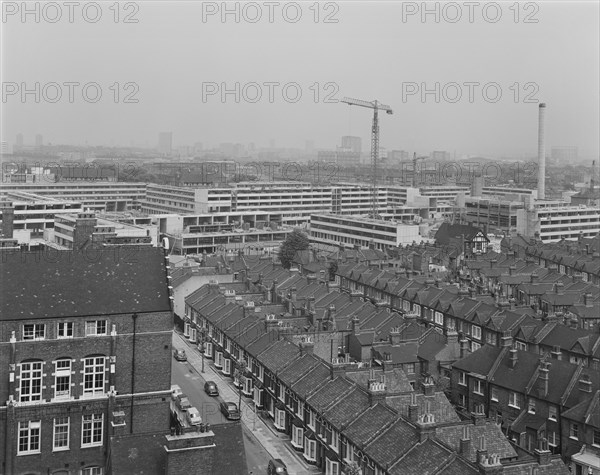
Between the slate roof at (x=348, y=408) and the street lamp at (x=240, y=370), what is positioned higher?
the slate roof at (x=348, y=408)

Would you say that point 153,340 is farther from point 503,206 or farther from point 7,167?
point 7,167

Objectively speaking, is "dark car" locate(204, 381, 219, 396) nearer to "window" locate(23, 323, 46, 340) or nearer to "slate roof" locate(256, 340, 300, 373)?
"slate roof" locate(256, 340, 300, 373)

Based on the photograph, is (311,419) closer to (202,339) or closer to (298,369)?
(298,369)

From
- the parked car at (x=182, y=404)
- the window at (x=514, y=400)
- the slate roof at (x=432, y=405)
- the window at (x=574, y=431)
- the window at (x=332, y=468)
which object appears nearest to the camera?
the window at (x=332, y=468)

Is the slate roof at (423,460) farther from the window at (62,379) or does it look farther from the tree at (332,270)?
the tree at (332,270)

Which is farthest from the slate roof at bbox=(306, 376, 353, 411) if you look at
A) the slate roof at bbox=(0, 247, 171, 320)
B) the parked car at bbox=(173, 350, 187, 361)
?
the parked car at bbox=(173, 350, 187, 361)

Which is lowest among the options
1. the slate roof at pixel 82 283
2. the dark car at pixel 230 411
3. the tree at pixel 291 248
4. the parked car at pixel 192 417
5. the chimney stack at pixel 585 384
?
the dark car at pixel 230 411

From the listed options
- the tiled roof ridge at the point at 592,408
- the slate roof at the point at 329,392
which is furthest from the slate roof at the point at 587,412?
the slate roof at the point at 329,392

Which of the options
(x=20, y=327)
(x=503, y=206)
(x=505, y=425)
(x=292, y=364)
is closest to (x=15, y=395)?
(x=20, y=327)
